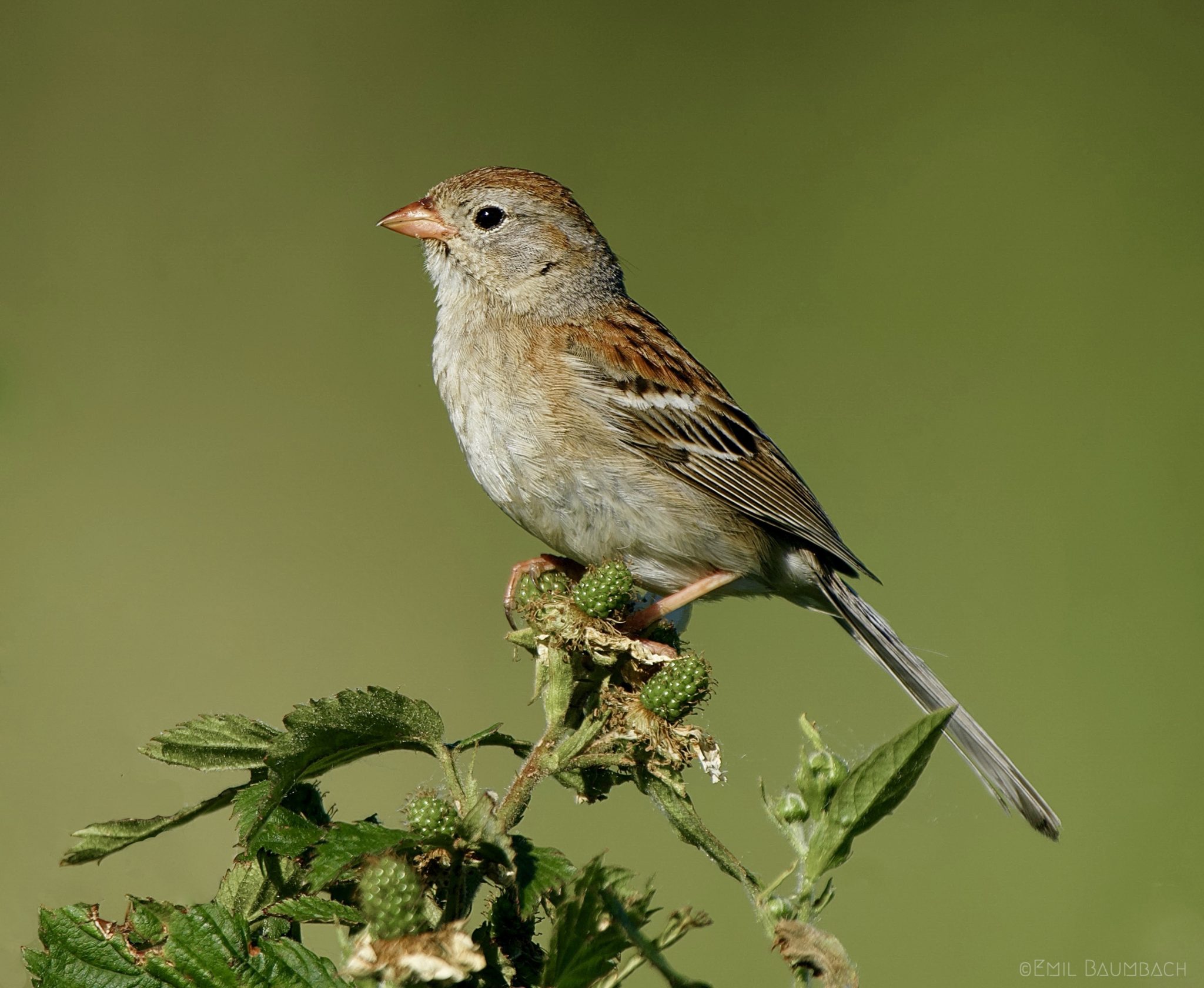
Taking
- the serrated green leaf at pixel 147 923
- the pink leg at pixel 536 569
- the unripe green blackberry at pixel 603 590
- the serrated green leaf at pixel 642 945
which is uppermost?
the pink leg at pixel 536 569

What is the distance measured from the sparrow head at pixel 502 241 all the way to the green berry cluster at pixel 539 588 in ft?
3.93

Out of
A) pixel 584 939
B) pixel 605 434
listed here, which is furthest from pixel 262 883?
pixel 605 434

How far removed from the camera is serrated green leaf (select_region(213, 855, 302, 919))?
919 mm

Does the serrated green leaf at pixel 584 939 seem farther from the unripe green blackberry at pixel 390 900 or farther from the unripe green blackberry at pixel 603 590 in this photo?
the unripe green blackberry at pixel 603 590

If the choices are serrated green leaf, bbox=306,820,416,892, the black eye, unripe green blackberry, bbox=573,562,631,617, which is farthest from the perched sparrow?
serrated green leaf, bbox=306,820,416,892

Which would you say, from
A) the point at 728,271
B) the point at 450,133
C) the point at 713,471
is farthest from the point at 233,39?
the point at 713,471

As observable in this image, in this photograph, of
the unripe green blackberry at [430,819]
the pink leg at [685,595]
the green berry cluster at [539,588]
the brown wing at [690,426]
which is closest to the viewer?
the unripe green blackberry at [430,819]

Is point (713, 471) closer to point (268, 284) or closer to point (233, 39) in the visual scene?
point (268, 284)

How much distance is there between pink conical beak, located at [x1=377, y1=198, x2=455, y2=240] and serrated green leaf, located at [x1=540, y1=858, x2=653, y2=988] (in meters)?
1.97

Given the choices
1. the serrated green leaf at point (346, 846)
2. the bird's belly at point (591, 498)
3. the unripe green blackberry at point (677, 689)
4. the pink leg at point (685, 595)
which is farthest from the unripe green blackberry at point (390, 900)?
the bird's belly at point (591, 498)

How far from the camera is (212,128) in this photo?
4.50m

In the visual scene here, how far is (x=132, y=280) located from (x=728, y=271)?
2212 mm

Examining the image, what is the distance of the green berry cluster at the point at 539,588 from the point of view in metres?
1.31

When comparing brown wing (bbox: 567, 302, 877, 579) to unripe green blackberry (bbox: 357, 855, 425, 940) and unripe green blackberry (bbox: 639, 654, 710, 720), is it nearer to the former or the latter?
unripe green blackberry (bbox: 639, 654, 710, 720)
